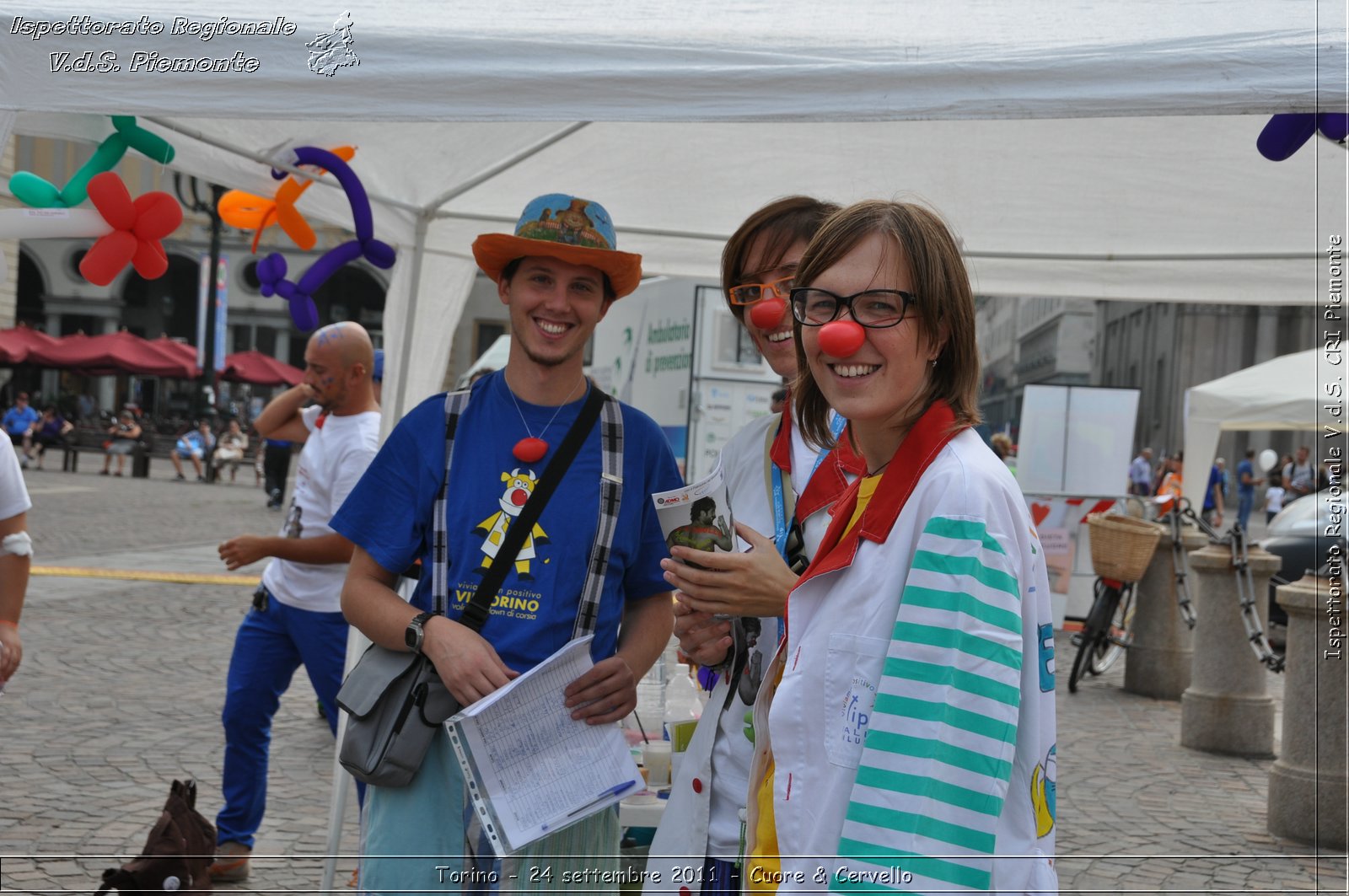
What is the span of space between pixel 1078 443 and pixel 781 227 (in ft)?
33.1

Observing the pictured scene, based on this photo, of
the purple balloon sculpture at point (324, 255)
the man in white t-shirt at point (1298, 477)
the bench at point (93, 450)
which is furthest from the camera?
the man in white t-shirt at point (1298, 477)

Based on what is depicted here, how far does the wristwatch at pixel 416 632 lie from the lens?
91.0 inches

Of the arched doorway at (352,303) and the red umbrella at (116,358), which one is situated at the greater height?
the arched doorway at (352,303)

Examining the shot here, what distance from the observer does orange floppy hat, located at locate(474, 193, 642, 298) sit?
246 cm

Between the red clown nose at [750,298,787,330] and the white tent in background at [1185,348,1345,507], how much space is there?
46.6ft

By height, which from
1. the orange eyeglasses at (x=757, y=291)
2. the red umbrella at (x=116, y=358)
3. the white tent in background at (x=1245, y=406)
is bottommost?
the orange eyeglasses at (x=757, y=291)

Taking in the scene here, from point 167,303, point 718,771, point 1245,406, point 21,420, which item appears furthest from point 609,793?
point 167,303

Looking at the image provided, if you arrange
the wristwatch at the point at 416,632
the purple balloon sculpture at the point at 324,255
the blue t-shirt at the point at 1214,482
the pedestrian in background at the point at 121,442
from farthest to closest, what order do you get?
1. the pedestrian in background at the point at 121,442
2. the blue t-shirt at the point at 1214,482
3. the purple balloon sculpture at the point at 324,255
4. the wristwatch at the point at 416,632

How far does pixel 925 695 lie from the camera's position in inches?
53.7

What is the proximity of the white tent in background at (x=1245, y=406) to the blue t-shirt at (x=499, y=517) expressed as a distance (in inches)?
564

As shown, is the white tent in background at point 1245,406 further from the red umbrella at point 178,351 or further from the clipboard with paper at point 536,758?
the red umbrella at point 178,351

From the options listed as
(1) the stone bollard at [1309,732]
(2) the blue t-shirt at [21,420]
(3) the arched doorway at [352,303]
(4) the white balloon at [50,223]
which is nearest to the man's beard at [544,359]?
(4) the white balloon at [50,223]

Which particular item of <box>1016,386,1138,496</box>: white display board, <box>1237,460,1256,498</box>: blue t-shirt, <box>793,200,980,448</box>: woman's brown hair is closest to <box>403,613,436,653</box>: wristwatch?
<box>793,200,980,448</box>: woman's brown hair

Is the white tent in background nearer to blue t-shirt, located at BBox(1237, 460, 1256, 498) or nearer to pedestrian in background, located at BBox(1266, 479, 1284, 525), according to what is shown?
pedestrian in background, located at BBox(1266, 479, 1284, 525)
